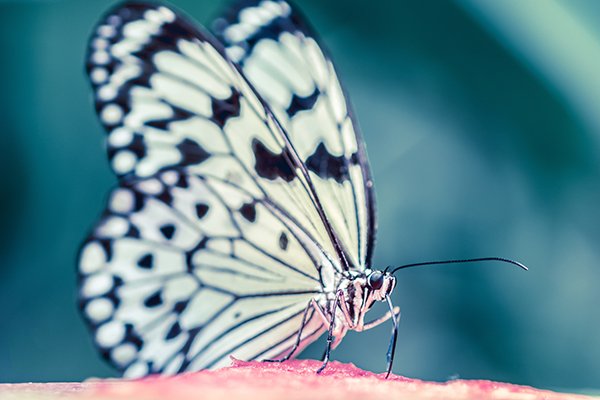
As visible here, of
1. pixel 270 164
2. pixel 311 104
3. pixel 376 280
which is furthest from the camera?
pixel 311 104

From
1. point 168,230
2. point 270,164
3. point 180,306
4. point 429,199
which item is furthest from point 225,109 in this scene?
point 429,199

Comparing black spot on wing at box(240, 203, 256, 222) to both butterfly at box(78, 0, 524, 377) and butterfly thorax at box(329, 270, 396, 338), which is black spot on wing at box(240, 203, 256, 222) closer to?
butterfly at box(78, 0, 524, 377)

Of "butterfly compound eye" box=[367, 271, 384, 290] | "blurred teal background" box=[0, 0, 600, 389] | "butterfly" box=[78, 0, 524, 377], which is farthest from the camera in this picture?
"blurred teal background" box=[0, 0, 600, 389]

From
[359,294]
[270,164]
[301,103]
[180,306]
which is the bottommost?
[180,306]

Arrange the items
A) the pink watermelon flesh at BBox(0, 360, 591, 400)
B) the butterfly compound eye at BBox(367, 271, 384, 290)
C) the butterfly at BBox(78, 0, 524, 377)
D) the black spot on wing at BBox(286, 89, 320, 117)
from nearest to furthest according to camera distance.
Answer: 1. the pink watermelon flesh at BBox(0, 360, 591, 400)
2. the butterfly compound eye at BBox(367, 271, 384, 290)
3. the butterfly at BBox(78, 0, 524, 377)
4. the black spot on wing at BBox(286, 89, 320, 117)

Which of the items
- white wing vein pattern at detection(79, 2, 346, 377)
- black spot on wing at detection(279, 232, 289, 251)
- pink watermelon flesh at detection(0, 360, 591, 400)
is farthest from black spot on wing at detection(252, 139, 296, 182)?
pink watermelon flesh at detection(0, 360, 591, 400)

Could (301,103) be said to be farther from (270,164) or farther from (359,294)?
(359,294)
